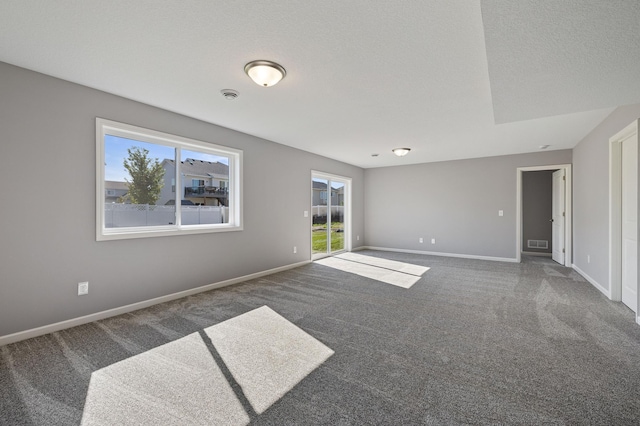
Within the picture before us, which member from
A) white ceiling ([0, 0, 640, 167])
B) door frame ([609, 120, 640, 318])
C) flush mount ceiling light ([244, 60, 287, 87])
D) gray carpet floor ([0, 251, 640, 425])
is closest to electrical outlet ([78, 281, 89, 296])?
gray carpet floor ([0, 251, 640, 425])

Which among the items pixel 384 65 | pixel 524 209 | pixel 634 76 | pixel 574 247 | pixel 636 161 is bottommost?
pixel 574 247

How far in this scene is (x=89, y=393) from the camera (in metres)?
1.82

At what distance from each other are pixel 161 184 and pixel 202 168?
665 mm

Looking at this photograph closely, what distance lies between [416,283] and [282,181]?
10.00 feet

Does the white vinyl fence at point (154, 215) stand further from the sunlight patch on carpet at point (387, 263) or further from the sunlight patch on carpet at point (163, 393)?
the sunlight patch on carpet at point (387, 263)

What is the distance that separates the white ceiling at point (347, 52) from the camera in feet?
5.41

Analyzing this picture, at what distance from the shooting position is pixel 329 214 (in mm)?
7125

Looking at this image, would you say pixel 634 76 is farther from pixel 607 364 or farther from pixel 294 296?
pixel 294 296

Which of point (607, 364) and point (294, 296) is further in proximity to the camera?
point (294, 296)

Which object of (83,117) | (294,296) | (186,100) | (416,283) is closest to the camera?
(83,117)

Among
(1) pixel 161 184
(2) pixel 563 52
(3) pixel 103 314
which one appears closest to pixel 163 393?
(3) pixel 103 314

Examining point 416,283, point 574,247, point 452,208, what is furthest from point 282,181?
point 574,247

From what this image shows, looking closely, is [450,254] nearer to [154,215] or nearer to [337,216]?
[337,216]

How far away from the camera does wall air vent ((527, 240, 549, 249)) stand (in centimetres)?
732
